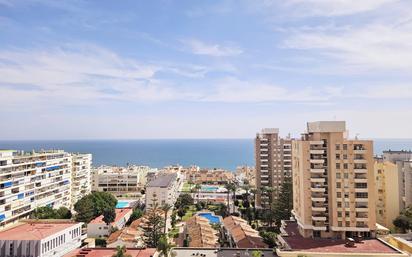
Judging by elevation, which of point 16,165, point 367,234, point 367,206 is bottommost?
point 367,234

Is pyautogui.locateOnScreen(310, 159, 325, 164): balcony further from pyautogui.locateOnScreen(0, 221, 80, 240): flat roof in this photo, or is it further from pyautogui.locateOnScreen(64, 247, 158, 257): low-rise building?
pyautogui.locateOnScreen(0, 221, 80, 240): flat roof

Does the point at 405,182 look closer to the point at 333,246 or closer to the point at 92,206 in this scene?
the point at 333,246

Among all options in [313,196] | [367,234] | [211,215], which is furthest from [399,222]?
[211,215]

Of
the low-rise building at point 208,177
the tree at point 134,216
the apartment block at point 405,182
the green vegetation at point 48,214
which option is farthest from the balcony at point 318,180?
the low-rise building at point 208,177

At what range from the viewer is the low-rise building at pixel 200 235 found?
137ft

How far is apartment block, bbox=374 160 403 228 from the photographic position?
169 ft

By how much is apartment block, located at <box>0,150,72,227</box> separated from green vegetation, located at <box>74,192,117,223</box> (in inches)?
312

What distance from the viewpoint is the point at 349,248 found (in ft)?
109

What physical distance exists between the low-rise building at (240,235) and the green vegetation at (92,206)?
19189 mm

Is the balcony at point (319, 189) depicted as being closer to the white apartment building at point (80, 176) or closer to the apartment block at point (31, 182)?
the apartment block at point (31, 182)

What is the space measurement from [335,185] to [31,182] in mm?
48837

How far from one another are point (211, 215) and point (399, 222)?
34.1m

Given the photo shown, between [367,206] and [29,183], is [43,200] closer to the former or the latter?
[29,183]

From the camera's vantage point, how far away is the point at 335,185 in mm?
38594
